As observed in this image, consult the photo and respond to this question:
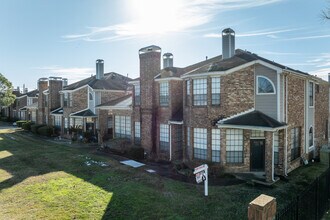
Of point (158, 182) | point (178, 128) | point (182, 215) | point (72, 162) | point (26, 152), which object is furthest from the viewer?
point (26, 152)

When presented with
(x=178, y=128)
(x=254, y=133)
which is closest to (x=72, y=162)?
(x=178, y=128)

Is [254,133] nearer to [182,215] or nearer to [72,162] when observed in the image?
[182,215]

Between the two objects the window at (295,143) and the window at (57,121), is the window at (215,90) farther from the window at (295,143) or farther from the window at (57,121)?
the window at (57,121)

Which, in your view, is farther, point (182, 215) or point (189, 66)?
point (189, 66)

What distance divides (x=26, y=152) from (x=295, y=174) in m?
21.5

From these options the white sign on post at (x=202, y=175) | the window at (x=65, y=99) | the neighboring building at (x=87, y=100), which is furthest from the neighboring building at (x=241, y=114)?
the window at (x=65, y=99)

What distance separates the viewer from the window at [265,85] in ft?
51.2

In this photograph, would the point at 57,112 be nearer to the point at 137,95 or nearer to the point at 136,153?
the point at 137,95

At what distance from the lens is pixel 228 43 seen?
19.3 meters

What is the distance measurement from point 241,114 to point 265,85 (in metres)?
2.35

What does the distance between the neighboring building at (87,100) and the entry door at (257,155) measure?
18459mm

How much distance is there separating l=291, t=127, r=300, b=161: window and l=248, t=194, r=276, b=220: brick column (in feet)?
42.1

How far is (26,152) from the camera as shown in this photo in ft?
73.3

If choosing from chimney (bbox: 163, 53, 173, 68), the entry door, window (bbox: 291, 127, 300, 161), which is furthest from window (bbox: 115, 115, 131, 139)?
window (bbox: 291, 127, 300, 161)
